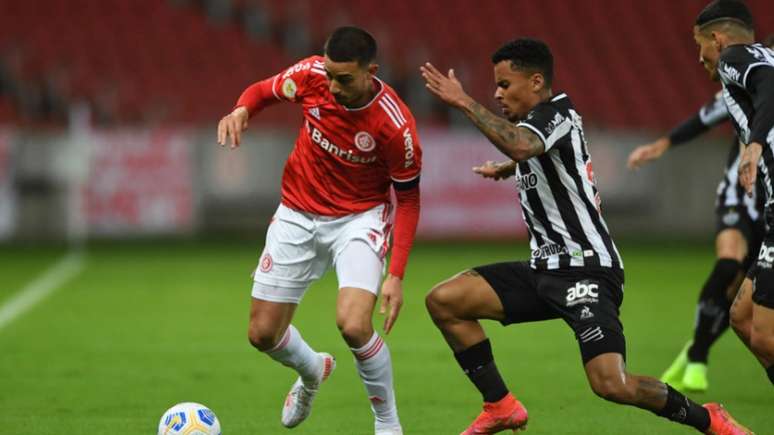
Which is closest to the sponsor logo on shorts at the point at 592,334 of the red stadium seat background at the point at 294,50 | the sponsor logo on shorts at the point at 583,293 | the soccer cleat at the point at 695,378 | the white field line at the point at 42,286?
the sponsor logo on shorts at the point at 583,293

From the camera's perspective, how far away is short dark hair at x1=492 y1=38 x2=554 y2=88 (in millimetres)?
5926

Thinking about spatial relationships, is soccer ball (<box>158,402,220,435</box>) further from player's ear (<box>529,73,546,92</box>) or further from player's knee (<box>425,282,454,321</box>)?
player's ear (<box>529,73,546,92</box>)

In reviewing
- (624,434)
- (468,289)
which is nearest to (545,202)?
(468,289)

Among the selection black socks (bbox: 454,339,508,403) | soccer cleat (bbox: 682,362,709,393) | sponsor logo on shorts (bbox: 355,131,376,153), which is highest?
sponsor logo on shorts (bbox: 355,131,376,153)

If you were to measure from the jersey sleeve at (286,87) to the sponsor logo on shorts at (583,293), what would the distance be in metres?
1.83

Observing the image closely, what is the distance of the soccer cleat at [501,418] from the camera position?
619 centimetres

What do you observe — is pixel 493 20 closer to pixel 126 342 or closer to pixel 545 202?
pixel 126 342

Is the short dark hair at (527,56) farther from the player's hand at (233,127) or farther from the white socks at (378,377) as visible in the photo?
the white socks at (378,377)

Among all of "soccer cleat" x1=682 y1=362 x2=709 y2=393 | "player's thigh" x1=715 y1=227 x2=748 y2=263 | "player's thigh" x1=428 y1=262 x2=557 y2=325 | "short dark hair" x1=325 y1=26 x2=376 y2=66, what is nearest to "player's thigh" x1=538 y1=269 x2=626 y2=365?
"player's thigh" x1=428 y1=262 x2=557 y2=325

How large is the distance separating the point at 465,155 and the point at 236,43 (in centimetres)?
563

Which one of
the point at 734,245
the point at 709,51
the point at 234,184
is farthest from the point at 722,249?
the point at 234,184

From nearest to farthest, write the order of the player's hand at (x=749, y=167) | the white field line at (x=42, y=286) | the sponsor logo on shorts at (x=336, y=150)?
the player's hand at (x=749, y=167)
the sponsor logo on shorts at (x=336, y=150)
the white field line at (x=42, y=286)

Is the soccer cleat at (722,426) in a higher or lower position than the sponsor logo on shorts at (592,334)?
lower

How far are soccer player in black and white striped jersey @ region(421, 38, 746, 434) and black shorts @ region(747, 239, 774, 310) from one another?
1.92 feet
